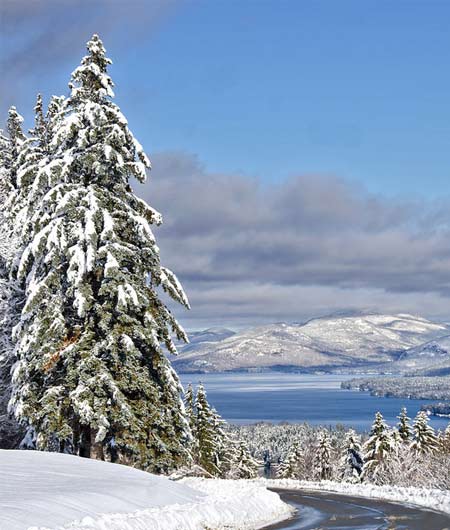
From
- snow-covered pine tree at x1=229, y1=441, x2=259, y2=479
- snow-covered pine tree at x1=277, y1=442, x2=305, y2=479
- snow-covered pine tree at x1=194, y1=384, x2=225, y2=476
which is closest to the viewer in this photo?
snow-covered pine tree at x1=194, y1=384, x2=225, y2=476

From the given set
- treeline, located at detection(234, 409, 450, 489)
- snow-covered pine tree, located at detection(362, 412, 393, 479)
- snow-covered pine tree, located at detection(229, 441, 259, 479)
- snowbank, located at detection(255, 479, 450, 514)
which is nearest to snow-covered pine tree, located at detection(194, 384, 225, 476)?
snow-covered pine tree, located at detection(229, 441, 259, 479)

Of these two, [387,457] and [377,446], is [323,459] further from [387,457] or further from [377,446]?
[387,457]

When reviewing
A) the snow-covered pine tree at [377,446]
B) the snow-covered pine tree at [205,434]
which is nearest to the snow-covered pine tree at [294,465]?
the snow-covered pine tree at [377,446]

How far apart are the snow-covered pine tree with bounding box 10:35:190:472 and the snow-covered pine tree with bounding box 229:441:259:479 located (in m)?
40.3

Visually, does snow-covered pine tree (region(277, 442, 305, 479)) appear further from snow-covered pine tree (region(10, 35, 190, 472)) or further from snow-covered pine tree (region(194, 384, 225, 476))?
snow-covered pine tree (region(10, 35, 190, 472))

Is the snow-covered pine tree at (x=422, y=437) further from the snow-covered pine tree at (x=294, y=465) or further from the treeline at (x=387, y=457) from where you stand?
the snow-covered pine tree at (x=294, y=465)

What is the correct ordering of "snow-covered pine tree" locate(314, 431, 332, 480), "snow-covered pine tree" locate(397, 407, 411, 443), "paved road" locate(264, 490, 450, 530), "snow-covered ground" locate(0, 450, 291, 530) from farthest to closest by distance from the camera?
"snow-covered pine tree" locate(314, 431, 332, 480), "snow-covered pine tree" locate(397, 407, 411, 443), "paved road" locate(264, 490, 450, 530), "snow-covered ground" locate(0, 450, 291, 530)

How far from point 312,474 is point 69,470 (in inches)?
2462

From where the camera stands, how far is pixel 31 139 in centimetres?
3050

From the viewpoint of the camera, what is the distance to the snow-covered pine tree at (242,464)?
61094 millimetres

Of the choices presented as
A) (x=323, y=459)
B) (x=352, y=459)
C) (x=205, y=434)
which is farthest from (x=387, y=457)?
(x=323, y=459)

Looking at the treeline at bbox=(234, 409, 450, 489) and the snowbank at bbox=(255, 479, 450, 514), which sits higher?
the snowbank at bbox=(255, 479, 450, 514)

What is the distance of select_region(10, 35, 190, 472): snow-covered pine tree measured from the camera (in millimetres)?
20438

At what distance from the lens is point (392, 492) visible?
22.7 metres
